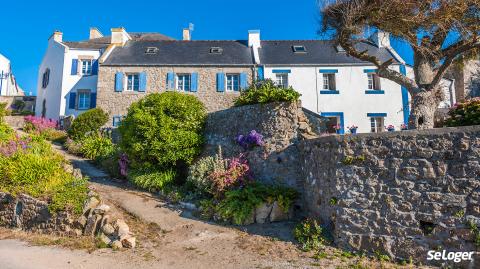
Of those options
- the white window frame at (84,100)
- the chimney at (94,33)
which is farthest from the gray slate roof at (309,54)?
the chimney at (94,33)

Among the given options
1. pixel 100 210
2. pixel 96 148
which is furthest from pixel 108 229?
pixel 96 148

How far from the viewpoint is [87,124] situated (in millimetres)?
16500

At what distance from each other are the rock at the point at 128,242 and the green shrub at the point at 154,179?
2.76m

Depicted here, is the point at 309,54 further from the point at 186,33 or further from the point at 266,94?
the point at 266,94

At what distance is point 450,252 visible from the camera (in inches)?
186

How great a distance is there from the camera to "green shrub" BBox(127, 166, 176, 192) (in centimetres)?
872

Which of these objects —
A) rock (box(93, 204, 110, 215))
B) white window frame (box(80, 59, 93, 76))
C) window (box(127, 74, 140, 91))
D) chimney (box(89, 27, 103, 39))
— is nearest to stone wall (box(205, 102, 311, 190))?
rock (box(93, 204, 110, 215))

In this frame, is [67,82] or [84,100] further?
[67,82]

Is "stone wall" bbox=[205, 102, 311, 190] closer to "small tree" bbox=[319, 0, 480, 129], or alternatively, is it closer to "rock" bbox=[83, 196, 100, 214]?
"small tree" bbox=[319, 0, 480, 129]

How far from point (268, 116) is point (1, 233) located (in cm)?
686

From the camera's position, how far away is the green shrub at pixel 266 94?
25.1 feet

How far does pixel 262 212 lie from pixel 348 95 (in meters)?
13.6

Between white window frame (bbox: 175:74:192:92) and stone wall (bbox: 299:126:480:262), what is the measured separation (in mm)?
14420

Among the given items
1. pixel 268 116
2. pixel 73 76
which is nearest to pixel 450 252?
pixel 268 116
